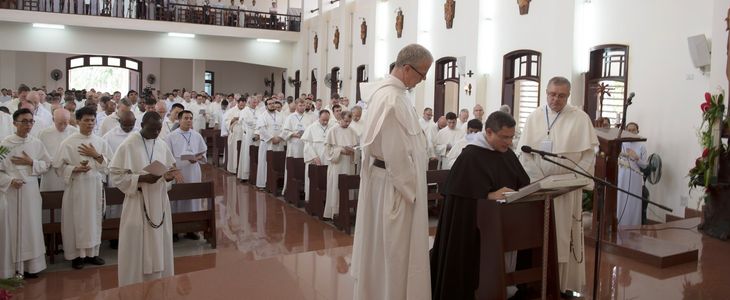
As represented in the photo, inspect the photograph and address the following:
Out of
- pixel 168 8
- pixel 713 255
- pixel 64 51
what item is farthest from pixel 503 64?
pixel 64 51

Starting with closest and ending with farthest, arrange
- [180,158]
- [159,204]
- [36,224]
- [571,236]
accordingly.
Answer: [571,236]
[159,204]
[36,224]
[180,158]

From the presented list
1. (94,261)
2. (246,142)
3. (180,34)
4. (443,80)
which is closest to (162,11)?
(180,34)

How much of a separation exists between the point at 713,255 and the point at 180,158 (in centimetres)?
674

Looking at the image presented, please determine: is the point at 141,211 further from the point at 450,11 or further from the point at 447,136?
the point at 450,11

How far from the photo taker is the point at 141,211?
6.17 metres

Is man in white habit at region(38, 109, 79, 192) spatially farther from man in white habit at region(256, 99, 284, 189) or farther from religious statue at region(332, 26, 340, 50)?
religious statue at region(332, 26, 340, 50)

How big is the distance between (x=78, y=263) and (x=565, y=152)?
18.1 feet

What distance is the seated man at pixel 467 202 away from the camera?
4430 mm

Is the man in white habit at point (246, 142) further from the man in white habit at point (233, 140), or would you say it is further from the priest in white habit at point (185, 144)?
the priest in white habit at point (185, 144)

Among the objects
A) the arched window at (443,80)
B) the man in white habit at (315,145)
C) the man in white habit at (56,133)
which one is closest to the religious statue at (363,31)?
the arched window at (443,80)

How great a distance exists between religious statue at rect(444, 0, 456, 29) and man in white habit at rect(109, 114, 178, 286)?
11.2 meters

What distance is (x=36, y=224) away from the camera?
269 inches

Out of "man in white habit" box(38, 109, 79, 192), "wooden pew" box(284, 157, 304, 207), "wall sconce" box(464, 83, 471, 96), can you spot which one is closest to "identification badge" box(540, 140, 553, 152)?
"man in white habit" box(38, 109, 79, 192)

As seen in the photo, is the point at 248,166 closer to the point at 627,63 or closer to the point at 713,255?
the point at 627,63
